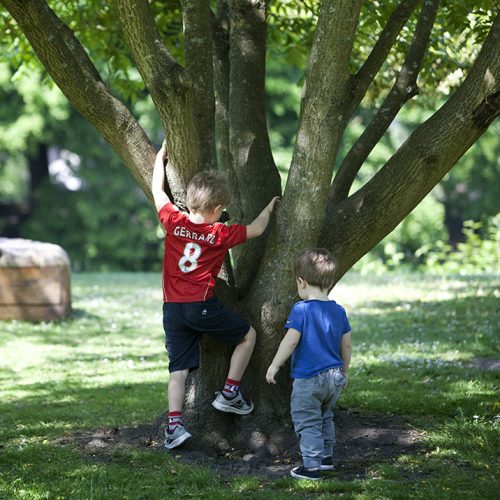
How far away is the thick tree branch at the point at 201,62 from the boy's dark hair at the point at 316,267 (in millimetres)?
910

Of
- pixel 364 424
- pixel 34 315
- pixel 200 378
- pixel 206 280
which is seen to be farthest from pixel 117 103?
pixel 34 315

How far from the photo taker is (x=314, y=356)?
16.6 feet

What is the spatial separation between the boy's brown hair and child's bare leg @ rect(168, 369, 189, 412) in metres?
1.04

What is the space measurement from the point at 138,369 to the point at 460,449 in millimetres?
4421

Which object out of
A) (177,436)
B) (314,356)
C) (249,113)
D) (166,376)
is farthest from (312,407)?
(166,376)

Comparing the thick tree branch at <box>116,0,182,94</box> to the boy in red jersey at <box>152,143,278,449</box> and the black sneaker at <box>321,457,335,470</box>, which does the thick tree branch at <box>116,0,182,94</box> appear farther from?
the black sneaker at <box>321,457,335,470</box>

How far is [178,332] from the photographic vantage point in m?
5.42

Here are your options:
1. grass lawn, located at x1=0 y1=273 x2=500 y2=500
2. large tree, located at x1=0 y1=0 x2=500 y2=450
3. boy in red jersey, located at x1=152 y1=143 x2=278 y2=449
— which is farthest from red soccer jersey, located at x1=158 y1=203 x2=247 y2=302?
grass lawn, located at x1=0 y1=273 x2=500 y2=500

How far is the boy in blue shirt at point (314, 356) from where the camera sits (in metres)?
5.00

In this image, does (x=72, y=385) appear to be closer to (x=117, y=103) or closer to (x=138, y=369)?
(x=138, y=369)

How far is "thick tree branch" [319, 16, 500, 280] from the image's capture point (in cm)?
522

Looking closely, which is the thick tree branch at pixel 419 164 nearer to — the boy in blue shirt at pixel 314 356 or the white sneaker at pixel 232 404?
the boy in blue shirt at pixel 314 356

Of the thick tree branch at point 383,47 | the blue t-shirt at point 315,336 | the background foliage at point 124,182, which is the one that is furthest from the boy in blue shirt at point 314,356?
the background foliage at point 124,182

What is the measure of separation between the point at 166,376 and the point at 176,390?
10.8 ft
